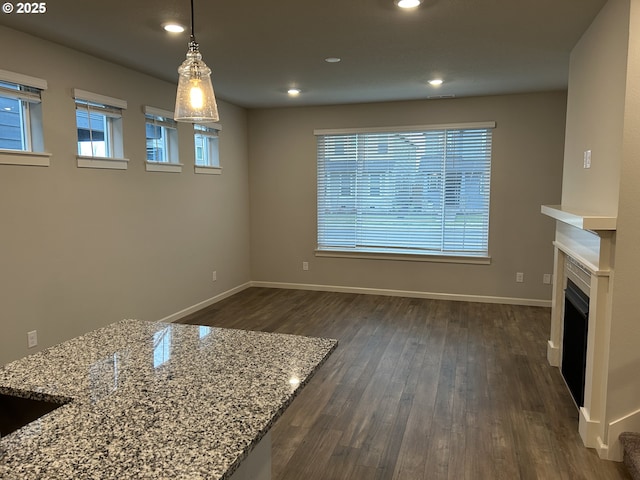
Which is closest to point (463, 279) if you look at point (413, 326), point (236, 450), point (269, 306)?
point (413, 326)

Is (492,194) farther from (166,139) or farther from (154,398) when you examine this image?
(154,398)

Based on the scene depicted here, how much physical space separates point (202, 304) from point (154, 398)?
4.40 meters

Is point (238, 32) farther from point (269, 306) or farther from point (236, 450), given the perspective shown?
point (269, 306)

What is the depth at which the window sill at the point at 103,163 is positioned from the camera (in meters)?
3.75

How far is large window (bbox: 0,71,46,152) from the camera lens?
3.20 m

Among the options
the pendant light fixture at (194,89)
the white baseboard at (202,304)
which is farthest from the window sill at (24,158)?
the pendant light fixture at (194,89)

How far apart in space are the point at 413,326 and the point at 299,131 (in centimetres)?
312

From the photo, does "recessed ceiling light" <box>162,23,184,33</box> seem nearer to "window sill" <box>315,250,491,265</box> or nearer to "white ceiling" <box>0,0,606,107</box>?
"white ceiling" <box>0,0,606,107</box>

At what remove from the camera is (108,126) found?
4156 mm

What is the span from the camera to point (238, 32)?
323cm

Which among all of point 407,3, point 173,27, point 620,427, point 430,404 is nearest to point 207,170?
point 173,27

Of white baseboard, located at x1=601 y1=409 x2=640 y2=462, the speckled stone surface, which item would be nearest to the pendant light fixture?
the speckled stone surface

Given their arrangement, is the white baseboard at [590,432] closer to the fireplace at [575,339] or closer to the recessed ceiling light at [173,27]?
the fireplace at [575,339]

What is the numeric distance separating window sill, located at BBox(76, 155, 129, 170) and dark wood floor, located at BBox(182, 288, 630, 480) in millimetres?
1850
